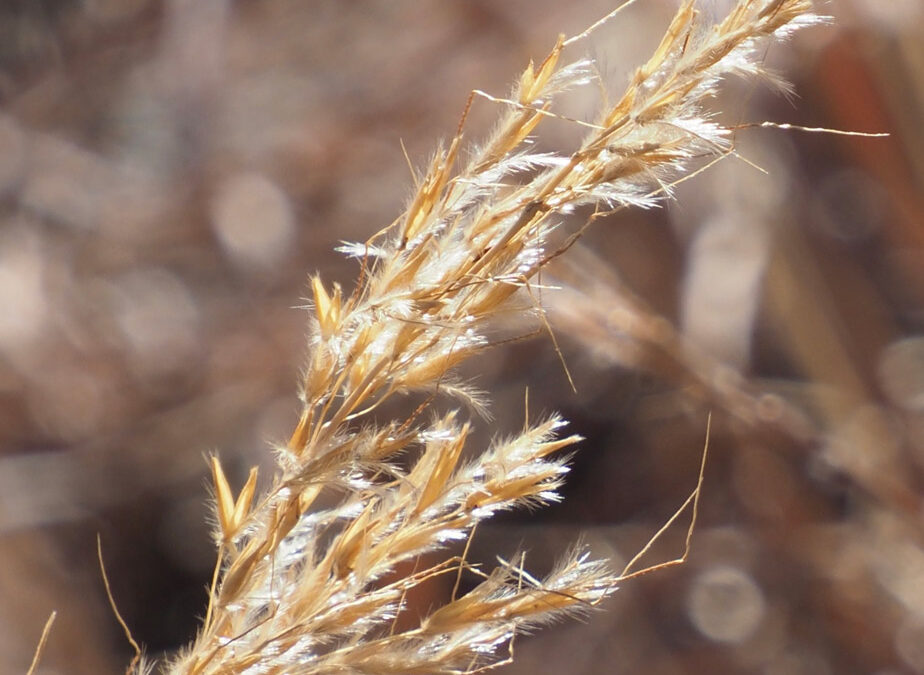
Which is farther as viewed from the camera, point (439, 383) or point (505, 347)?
point (505, 347)

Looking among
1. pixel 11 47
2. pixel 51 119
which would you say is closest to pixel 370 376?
pixel 51 119

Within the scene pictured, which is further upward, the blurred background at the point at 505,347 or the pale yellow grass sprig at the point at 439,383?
the pale yellow grass sprig at the point at 439,383

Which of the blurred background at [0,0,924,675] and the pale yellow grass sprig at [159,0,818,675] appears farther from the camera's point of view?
the blurred background at [0,0,924,675]

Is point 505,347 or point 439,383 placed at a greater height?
point 439,383

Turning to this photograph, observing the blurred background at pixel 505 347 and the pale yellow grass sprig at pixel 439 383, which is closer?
the pale yellow grass sprig at pixel 439 383

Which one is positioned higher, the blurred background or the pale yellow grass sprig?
the pale yellow grass sprig

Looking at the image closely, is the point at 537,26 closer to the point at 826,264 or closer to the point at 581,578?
the point at 826,264
